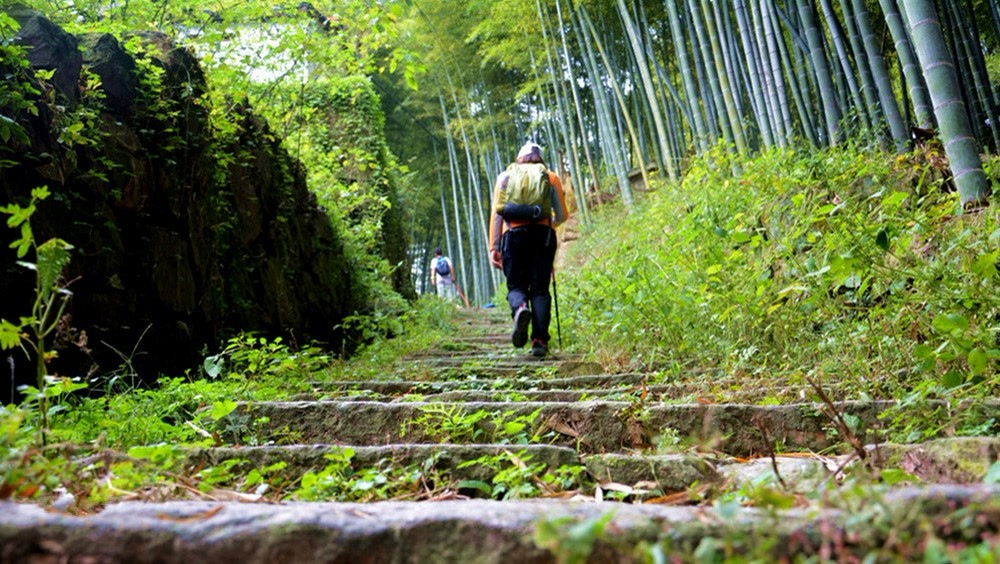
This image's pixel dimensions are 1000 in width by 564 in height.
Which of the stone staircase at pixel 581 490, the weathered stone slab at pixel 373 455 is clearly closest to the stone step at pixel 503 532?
the stone staircase at pixel 581 490

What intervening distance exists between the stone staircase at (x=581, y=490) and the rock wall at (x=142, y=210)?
86 cm

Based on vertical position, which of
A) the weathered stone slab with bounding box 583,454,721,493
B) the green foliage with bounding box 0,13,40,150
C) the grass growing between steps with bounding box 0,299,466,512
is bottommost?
the weathered stone slab with bounding box 583,454,721,493

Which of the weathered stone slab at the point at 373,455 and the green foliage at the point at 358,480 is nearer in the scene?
the green foliage at the point at 358,480

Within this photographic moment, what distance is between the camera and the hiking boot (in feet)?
14.1

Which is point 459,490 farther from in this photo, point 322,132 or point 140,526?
point 322,132

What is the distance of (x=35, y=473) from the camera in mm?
1114

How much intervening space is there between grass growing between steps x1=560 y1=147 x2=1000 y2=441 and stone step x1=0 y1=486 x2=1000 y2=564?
0.83 m

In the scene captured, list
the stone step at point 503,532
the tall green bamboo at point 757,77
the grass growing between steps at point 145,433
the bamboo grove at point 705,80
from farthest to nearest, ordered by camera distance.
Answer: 1. the tall green bamboo at point 757,77
2. the bamboo grove at point 705,80
3. the grass growing between steps at point 145,433
4. the stone step at point 503,532

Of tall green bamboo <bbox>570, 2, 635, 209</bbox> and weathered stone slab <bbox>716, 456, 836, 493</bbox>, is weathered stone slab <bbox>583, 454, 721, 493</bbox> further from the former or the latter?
tall green bamboo <bbox>570, 2, 635, 209</bbox>

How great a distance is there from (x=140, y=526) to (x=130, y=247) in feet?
8.47

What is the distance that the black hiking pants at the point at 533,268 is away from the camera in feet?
14.4

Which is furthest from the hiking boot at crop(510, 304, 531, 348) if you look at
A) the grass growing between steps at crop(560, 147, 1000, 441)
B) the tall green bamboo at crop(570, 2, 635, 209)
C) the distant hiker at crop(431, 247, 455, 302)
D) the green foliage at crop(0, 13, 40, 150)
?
the distant hiker at crop(431, 247, 455, 302)

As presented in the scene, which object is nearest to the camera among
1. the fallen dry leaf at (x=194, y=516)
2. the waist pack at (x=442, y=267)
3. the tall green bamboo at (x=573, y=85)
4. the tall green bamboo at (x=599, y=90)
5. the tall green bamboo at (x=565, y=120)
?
the fallen dry leaf at (x=194, y=516)

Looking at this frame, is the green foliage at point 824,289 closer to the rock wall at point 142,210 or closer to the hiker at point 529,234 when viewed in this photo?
the hiker at point 529,234
